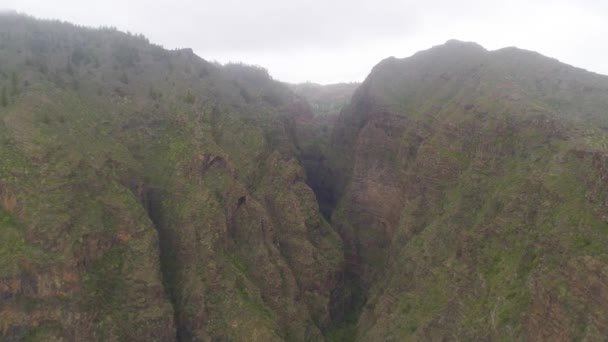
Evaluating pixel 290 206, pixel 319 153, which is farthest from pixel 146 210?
pixel 319 153

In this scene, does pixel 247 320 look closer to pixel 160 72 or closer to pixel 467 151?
pixel 467 151

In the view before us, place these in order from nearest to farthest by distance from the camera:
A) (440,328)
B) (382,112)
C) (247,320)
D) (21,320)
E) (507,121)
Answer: (21,320)
(440,328)
(247,320)
(507,121)
(382,112)

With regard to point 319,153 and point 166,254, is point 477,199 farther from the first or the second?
Answer: point 319,153

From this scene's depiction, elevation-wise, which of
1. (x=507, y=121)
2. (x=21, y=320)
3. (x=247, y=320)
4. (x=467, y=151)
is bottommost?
(x=247, y=320)

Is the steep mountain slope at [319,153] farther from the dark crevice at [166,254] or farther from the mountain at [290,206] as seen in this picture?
the dark crevice at [166,254]

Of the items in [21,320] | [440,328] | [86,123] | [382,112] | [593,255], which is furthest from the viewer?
[382,112]

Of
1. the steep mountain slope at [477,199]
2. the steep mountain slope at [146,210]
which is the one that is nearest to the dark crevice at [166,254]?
the steep mountain slope at [146,210]

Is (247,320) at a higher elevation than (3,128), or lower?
lower

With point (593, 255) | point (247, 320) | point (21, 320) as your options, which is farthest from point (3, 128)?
point (593, 255)
